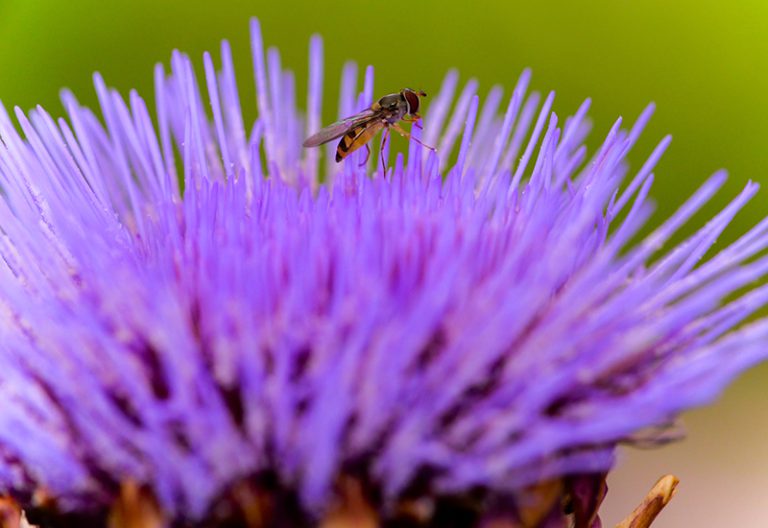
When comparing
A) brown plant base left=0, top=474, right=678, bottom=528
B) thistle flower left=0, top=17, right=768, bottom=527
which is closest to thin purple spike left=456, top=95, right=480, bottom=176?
thistle flower left=0, top=17, right=768, bottom=527

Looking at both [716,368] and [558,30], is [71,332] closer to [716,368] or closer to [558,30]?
[716,368]

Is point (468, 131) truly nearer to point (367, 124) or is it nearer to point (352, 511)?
point (367, 124)

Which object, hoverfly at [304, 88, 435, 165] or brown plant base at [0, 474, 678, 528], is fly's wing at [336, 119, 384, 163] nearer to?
hoverfly at [304, 88, 435, 165]

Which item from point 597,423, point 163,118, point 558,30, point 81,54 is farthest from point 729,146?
point 597,423

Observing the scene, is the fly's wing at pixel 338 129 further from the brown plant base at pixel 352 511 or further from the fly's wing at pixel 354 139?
the brown plant base at pixel 352 511

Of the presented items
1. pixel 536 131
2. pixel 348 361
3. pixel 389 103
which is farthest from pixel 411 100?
pixel 348 361
